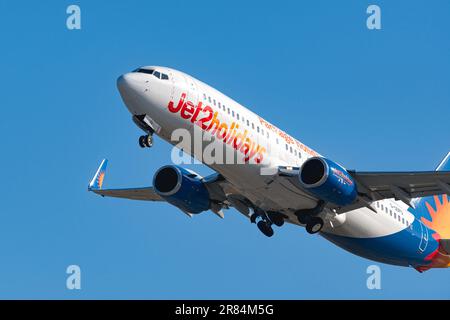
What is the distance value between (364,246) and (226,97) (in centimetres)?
1241

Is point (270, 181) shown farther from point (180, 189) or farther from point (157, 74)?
point (157, 74)

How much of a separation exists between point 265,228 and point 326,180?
18.2 feet

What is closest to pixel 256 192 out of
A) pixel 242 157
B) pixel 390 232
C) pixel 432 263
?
pixel 242 157

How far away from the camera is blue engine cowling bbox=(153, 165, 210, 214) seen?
44.7 metres

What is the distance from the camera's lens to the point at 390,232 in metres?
48.2

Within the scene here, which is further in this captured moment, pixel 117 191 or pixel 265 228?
pixel 117 191

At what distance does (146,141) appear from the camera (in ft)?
131

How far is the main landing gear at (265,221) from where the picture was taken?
44812 millimetres

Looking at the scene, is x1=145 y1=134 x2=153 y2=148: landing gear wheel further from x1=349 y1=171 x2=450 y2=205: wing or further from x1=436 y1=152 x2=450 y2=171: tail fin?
x1=436 y1=152 x2=450 y2=171: tail fin

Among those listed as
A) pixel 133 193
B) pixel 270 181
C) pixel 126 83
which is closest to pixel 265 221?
pixel 270 181

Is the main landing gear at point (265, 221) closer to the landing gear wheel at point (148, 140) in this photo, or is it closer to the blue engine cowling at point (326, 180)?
the blue engine cowling at point (326, 180)

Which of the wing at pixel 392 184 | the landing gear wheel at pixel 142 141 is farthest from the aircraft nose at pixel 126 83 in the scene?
the wing at pixel 392 184

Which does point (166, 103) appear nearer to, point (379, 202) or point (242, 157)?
point (242, 157)

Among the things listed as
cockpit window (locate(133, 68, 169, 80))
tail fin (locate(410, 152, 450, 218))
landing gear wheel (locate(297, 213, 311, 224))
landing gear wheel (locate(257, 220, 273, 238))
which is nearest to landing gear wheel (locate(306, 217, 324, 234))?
landing gear wheel (locate(297, 213, 311, 224))
